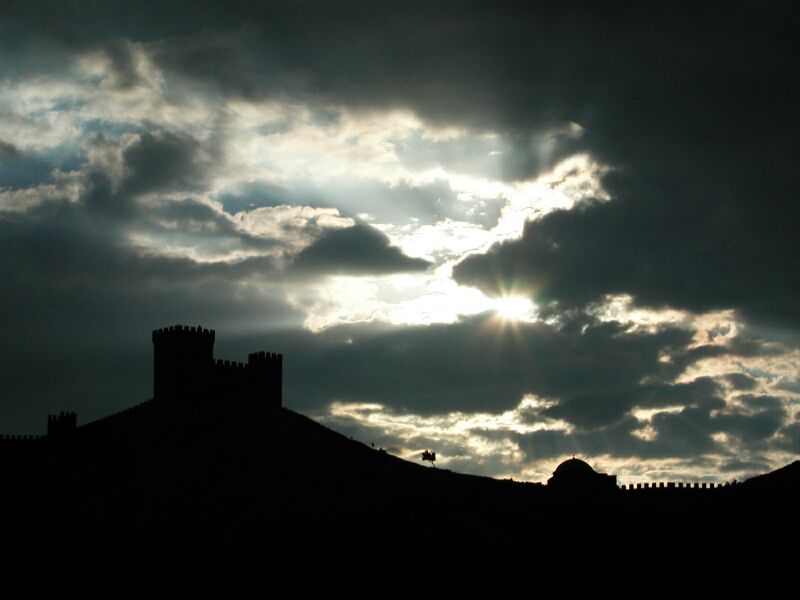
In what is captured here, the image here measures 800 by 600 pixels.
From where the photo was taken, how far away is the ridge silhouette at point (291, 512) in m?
59.9

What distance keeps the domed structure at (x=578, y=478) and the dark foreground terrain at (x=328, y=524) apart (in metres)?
1.22

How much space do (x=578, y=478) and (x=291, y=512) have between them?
1943 centimetres

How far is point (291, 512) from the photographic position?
232 ft

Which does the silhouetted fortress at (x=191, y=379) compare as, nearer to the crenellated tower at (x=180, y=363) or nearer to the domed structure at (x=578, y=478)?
the crenellated tower at (x=180, y=363)

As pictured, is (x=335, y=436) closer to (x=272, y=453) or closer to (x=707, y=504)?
(x=272, y=453)

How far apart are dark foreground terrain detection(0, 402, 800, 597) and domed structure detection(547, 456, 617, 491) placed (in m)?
1.22

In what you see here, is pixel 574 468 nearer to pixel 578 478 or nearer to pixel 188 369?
pixel 578 478

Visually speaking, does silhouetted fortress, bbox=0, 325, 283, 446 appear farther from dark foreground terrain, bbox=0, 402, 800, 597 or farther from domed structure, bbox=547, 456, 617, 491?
domed structure, bbox=547, 456, 617, 491

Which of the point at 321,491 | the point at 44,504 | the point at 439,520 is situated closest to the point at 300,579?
the point at 439,520

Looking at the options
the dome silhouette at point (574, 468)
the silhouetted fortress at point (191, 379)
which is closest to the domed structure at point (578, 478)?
the dome silhouette at point (574, 468)

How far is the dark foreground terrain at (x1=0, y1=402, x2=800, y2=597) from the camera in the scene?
193 ft

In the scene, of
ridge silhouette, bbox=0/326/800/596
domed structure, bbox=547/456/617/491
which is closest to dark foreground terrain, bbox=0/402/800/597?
ridge silhouette, bbox=0/326/800/596

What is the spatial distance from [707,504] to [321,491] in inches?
1046

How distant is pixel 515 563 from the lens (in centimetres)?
6112
